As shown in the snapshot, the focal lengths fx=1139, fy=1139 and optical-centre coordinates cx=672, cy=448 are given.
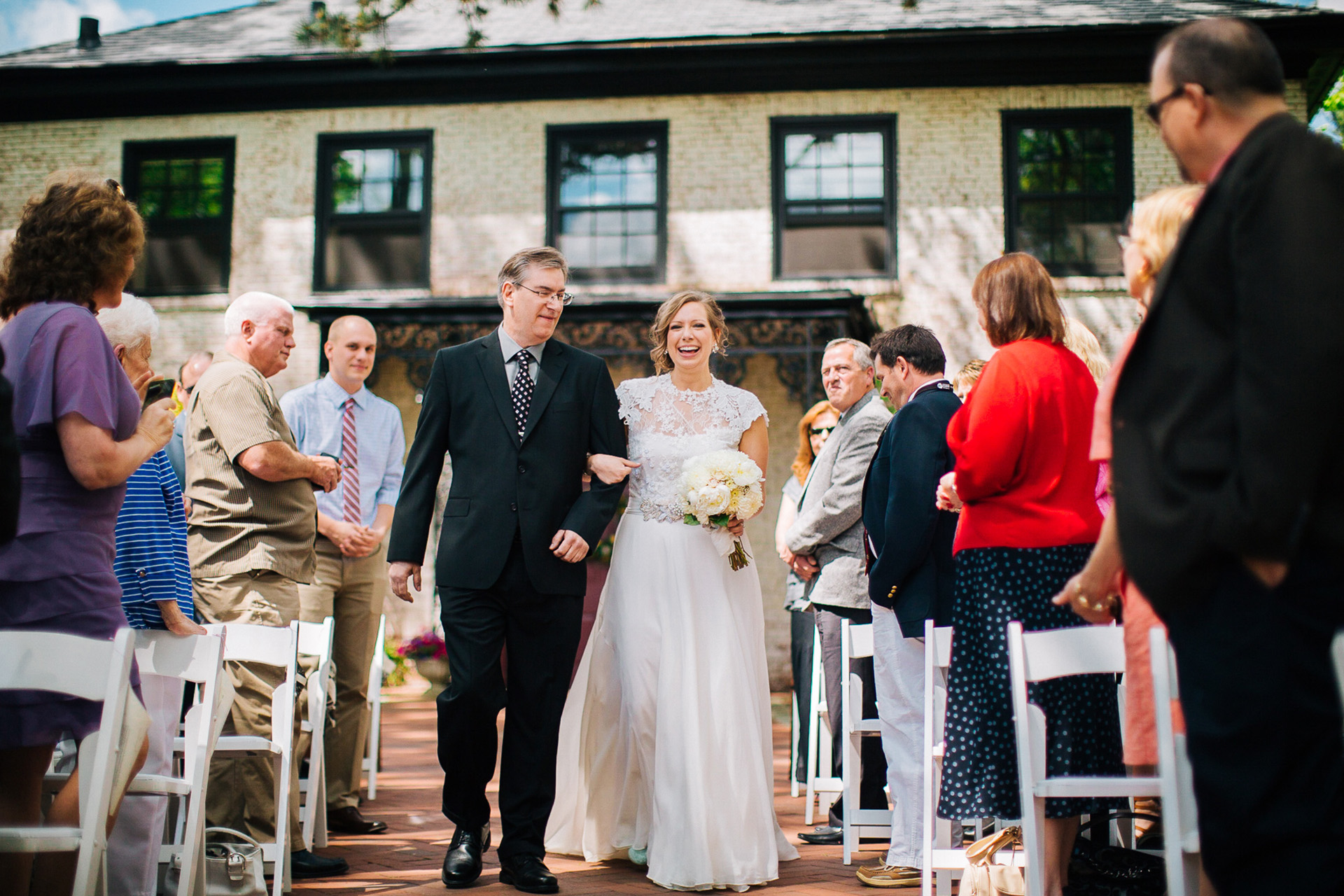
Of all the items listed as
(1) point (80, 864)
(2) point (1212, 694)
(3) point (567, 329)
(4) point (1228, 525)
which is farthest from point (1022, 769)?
(3) point (567, 329)

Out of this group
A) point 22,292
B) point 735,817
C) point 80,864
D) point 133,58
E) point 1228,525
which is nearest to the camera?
point 1228,525

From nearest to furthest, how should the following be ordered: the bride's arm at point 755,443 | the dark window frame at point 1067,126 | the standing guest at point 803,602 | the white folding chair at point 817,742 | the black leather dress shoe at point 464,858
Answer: the black leather dress shoe at point 464,858 < the bride's arm at point 755,443 < the white folding chair at point 817,742 < the standing guest at point 803,602 < the dark window frame at point 1067,126

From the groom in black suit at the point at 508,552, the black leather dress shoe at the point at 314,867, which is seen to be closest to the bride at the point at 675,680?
the groom in black suit at the point at 508,552

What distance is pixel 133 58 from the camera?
1336 centimetres

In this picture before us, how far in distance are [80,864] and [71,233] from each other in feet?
5.06

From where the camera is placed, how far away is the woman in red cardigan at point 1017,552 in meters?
3.49

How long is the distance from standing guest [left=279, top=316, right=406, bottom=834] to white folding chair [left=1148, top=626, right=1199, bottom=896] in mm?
3937

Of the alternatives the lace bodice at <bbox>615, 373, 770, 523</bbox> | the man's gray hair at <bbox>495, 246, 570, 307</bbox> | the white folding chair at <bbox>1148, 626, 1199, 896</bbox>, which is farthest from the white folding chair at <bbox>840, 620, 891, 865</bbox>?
the white folding chair at <bbox>1148, 626, 1199, 896</bbox>

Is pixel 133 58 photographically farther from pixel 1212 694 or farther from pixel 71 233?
pixel 1212 694

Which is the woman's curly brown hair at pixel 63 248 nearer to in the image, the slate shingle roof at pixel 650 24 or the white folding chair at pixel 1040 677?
the white folding chair at pixel 1040 677

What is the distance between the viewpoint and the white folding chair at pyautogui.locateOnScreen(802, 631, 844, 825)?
5.55 meters

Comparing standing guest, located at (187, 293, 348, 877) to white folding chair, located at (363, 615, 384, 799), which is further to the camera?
white folding chair, located at (363, 615, 384, 799)

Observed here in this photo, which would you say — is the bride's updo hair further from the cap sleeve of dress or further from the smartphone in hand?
the cap sleeve of dress

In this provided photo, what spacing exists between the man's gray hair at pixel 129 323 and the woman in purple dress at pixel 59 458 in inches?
15.1
